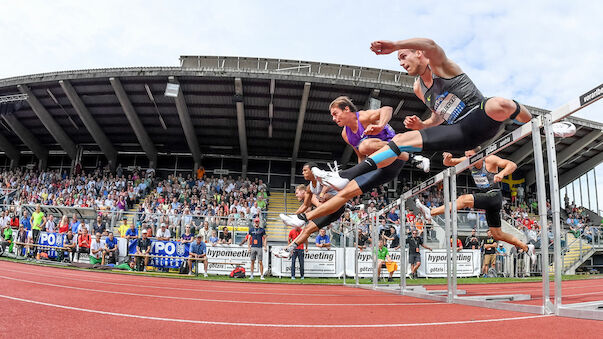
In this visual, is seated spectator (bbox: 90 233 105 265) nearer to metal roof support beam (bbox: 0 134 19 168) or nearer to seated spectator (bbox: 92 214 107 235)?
seated spectator (bbox: 92 214 107 235)

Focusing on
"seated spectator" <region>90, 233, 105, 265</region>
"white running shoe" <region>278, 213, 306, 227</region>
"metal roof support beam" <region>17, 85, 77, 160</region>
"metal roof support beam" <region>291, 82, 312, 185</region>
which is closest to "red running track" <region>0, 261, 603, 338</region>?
"white running shoe" <region>278, 213, 306, 227</region>

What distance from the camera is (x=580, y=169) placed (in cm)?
2853

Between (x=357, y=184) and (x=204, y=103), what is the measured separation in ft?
63.4

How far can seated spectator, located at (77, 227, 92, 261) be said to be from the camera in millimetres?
15031

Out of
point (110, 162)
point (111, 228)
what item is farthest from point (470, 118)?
point (110, 162)

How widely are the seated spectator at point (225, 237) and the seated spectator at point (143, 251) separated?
2508 mm

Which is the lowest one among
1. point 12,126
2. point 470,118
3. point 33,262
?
point 33,262

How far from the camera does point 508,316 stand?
4.24m

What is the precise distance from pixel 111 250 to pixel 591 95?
1487cm

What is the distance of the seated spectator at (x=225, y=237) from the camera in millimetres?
15009

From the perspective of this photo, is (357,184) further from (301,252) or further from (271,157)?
(271,157)

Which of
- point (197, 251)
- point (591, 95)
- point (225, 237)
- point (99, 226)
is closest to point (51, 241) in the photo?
point (99, 226)

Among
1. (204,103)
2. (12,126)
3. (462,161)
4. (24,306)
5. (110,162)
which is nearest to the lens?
(24,306)

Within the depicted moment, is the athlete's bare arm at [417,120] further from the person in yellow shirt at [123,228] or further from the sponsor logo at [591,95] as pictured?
the person in yellow shirt at [123,228]
